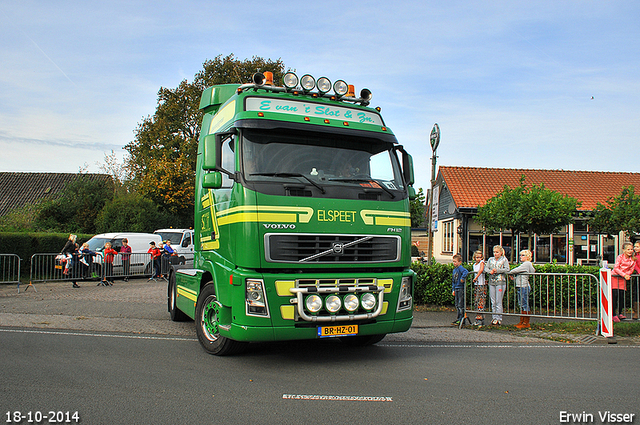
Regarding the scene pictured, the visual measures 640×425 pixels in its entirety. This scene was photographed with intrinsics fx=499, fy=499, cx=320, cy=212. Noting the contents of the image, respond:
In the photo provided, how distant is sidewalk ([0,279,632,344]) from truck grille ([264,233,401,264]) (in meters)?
2.45

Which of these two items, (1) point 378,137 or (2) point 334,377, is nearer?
(2) point 334,377

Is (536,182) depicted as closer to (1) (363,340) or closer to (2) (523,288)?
(2) (523,288)

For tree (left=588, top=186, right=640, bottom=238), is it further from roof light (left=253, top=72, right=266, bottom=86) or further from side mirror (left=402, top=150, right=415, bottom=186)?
roof light (left=253, top=72, right=266, bottom=86)

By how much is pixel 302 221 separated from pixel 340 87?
94.0 inches

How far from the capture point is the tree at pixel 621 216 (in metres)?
21.2

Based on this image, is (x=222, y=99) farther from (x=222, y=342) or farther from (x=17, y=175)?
(x=17, y=175)

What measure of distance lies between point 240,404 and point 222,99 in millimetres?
5289

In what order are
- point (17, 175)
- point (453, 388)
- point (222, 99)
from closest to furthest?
point (453, 388)
point (222, 99)
point (17, 175)

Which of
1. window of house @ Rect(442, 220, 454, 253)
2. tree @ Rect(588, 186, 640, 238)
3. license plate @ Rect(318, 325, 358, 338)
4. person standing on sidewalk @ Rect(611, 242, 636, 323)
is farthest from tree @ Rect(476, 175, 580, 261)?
license plate @ Rect(318, 325, 358, 338)

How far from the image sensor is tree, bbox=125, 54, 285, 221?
30875 millimetres

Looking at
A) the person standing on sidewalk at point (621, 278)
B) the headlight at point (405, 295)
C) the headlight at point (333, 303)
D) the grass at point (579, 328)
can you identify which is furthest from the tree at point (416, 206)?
the person standing on sidewalk at point (621, 278)

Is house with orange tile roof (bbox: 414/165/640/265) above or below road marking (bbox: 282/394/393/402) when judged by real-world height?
above

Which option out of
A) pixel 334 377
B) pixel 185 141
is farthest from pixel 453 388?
pixel 185 141

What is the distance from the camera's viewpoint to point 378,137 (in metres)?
6.78
